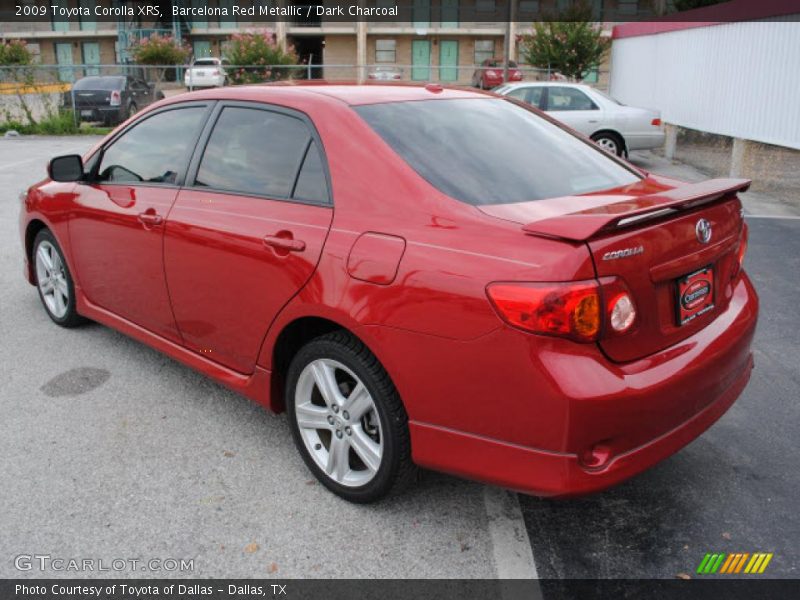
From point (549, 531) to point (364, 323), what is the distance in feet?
3.67

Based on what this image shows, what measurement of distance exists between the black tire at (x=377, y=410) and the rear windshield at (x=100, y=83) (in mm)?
22397

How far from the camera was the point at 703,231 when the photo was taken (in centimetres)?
279

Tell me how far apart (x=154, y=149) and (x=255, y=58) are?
2828 cm

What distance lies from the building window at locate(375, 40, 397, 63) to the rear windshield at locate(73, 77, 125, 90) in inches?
1145

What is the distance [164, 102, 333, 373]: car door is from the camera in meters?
3.12

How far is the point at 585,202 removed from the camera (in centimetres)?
293

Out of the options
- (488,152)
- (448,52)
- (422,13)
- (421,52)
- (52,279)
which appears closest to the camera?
(488,152)

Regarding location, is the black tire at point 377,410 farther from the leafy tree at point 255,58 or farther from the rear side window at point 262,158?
the leafy tree at point 255,58

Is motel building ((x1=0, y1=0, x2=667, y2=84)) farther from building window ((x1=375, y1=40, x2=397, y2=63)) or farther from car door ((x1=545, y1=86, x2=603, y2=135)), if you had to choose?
car door ((x1=545, y1=86, x2=603, y2=135))

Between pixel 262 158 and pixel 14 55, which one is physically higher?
pixel 14 55

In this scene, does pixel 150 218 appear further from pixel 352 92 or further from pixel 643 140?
pixel 643 140

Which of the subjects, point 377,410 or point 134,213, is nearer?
point 377,410

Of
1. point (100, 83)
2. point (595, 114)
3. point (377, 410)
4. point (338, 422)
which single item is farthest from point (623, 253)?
point (100, 83)

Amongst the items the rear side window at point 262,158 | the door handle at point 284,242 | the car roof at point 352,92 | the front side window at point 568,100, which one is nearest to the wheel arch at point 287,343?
the door handle at point 284,242
